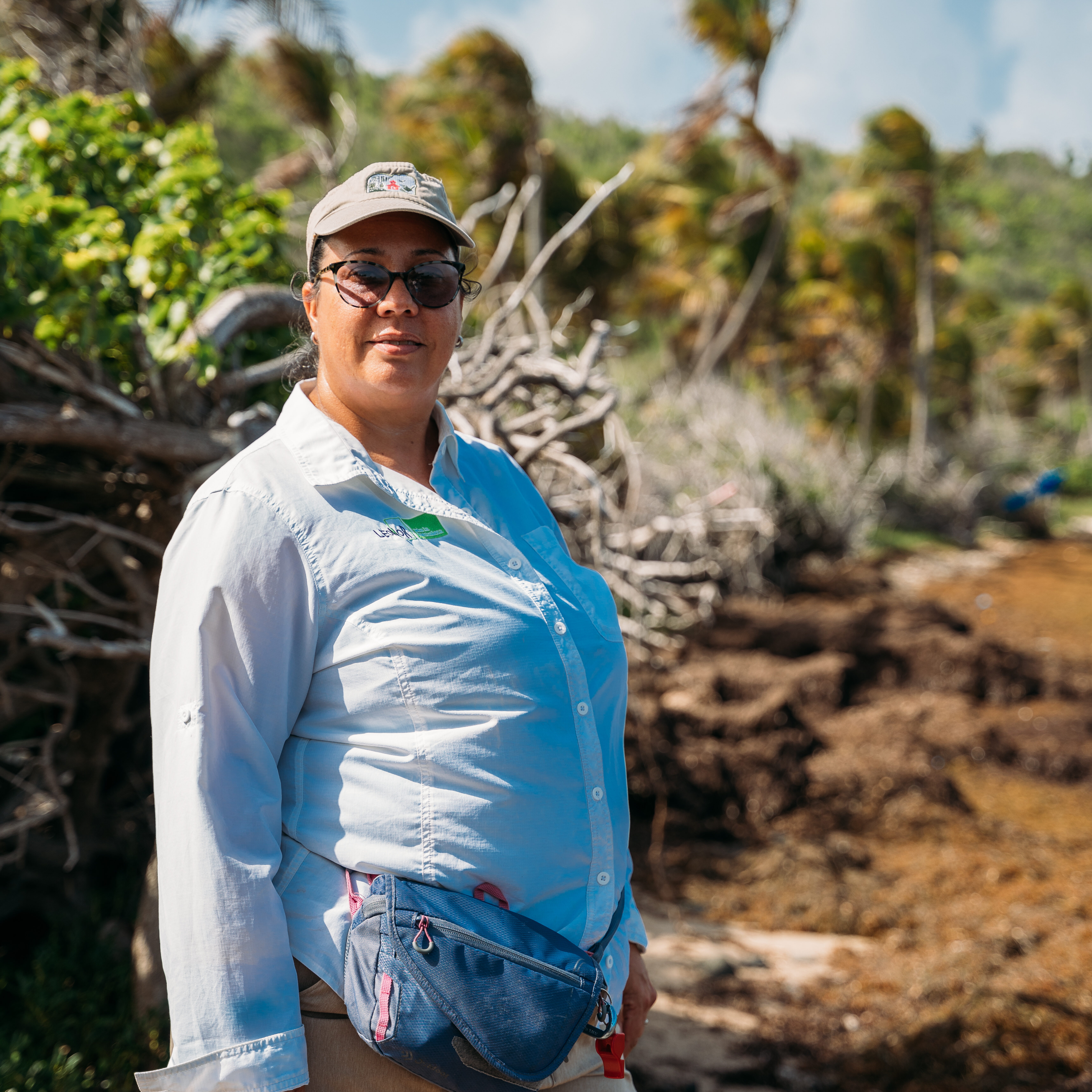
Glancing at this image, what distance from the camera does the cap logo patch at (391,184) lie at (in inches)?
62.4

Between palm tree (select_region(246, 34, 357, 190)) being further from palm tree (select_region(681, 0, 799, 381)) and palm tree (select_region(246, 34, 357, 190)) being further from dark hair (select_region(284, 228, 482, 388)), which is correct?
dark hair (select_region(284, 228, 482, 388))

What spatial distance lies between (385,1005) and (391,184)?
128cm

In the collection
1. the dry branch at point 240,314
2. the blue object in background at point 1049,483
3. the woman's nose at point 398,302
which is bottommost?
the woman's nose at point 398,302

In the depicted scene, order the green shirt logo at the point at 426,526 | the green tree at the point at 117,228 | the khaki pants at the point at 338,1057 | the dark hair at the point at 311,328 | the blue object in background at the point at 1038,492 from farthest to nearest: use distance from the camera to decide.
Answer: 1. the blue object in background at the point at 1038,492
2. the green tree at the point at 117,228
3. the dark hair at the point at 311,328
4. the green shirt logo at the point at 426,526
5. the khaki pants at the point at 338,1057

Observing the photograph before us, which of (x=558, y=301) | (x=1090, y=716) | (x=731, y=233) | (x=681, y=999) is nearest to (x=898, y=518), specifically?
(x=731, y=233)

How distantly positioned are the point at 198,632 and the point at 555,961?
28.8 inches

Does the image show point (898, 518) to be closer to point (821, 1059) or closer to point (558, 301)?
point (558, 301)

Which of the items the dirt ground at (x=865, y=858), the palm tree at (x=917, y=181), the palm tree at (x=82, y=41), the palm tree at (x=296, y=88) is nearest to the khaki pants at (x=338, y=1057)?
the dirt ground at (x=865, y=858)

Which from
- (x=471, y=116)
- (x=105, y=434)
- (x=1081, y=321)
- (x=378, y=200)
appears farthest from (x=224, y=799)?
(x=1081, y=321)

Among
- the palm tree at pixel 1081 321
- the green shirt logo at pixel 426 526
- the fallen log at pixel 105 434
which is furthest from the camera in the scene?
the palm tree at pixel 1081 321

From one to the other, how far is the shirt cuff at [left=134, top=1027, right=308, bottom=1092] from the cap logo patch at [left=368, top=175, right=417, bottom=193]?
1.31 metres

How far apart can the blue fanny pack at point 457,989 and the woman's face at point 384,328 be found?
79 centimetres

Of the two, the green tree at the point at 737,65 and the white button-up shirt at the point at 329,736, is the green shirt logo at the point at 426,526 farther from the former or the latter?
the green tree at the point at 737,65

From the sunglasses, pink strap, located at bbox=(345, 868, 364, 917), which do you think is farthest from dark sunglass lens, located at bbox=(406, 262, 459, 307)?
pink strap, located at bbox=(345, 868, 364, 917)
